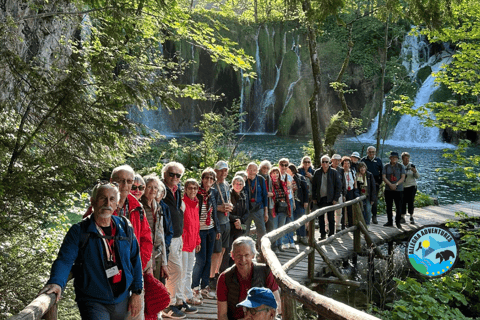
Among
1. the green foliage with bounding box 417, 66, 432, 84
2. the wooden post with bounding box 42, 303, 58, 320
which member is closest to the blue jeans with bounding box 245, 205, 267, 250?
the wooden post with bounding box 42, 303, 58, 320

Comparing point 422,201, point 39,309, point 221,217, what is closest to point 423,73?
point 422,201

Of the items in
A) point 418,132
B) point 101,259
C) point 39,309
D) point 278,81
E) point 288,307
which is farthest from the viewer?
point 278,81

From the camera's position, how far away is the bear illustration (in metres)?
7.32

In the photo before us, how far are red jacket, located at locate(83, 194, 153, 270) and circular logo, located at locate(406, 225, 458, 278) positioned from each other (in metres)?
4.61

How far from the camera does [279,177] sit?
8008 millimetres

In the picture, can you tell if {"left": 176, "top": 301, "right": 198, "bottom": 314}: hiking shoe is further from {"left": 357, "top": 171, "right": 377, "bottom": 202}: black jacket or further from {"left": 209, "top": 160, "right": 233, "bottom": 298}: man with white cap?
{"left": 357, "top": 171, "right": 377, "bottom": 202}: black jacket

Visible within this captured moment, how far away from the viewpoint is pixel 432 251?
7367 mm

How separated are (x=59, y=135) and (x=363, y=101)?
92.9ft

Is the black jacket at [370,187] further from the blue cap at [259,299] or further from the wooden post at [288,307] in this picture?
the blue cap at [259,299]

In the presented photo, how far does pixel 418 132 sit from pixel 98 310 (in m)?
27.3

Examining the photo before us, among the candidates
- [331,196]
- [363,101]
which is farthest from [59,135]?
[363,101]

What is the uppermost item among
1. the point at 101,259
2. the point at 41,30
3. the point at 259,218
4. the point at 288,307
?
the point at 41,30

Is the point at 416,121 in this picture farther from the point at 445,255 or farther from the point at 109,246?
the point at 109,246

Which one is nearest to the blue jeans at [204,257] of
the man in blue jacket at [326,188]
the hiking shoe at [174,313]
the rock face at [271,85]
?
the hiking shoe at [174,313]
